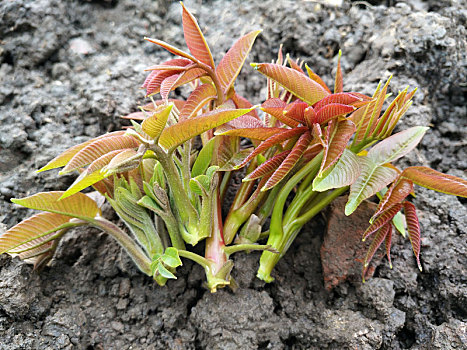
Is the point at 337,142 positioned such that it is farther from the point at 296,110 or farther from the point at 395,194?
the point at 395,194

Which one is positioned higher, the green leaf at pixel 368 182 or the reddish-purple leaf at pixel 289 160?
the reddish-purple leaf at pixel 289 160

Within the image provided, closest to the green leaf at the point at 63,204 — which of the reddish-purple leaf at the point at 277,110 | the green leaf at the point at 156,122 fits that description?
the green leaf at the point at 156,122

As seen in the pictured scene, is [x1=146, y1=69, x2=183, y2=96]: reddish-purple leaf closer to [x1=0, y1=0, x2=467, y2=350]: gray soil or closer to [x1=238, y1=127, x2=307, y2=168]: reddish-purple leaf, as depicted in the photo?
[x1=238, y1=127, x2=307, y2=168]: reddish-purple leaf

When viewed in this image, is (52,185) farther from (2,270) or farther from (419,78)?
(419,78)

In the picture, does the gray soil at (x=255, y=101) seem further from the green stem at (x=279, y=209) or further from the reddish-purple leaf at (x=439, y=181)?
the reddish-purple leaf at (x=439, y=181)

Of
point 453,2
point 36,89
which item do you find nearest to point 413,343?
point 453,2

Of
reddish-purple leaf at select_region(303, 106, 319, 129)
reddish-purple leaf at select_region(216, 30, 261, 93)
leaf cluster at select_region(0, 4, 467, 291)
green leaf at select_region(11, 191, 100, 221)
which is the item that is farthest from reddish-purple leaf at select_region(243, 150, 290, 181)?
green leaf at select_region(11, 191, 100, 221)
